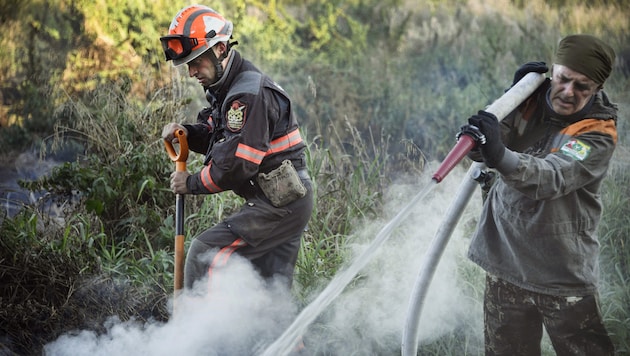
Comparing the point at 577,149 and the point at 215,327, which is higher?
the point at 577,149

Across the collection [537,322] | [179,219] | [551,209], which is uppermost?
[551,209]

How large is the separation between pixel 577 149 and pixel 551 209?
31cm

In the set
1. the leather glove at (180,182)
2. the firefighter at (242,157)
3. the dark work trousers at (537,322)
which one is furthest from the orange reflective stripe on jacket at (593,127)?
the leather glove at (180,182)

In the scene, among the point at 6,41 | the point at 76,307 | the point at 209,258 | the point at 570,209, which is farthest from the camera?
the point at 6,41

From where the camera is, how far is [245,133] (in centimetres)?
330

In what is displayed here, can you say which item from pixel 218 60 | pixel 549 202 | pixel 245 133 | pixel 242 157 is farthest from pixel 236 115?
pixel 549 202

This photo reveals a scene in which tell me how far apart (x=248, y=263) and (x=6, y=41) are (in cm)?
476

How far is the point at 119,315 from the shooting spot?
418 cm

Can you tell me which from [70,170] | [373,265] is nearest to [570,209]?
[373,265]

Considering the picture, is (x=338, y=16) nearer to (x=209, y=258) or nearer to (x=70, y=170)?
(x=70, y=170)

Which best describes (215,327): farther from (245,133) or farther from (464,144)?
(464,144)

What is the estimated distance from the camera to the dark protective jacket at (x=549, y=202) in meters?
2.65

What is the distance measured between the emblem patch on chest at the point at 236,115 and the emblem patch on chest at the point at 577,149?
1.50 metres

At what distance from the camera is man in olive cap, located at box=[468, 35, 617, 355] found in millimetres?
2646
